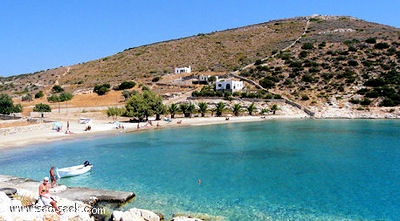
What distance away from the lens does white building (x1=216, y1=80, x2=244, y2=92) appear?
263 feet

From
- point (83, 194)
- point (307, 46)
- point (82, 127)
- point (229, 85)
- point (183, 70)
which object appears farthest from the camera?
point (183, 70)

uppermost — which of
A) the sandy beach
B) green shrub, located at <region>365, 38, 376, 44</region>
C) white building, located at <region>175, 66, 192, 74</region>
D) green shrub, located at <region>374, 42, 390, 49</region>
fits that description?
green shrub, located at <region>365, 38, 376, 44</region>

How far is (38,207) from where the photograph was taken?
47.6 feet

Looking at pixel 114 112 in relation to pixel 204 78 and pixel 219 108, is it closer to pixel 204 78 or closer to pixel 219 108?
pixel 219 108

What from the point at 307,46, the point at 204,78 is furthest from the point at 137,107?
the point at 307,46

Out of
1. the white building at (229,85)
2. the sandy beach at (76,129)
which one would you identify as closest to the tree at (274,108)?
the sandy beach at (76,129)

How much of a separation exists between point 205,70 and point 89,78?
3947 cm

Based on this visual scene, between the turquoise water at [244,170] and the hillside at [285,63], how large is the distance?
30.1 m

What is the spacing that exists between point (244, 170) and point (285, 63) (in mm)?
71886

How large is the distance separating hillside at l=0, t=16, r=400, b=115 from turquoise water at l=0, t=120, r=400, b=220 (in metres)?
30.1

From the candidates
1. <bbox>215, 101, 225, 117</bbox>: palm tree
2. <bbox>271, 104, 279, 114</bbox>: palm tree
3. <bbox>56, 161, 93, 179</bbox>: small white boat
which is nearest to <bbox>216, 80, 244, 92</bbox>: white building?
<bbox>215, 101, 225, 117</bbox>: palm tree

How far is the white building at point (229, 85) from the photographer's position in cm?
8014

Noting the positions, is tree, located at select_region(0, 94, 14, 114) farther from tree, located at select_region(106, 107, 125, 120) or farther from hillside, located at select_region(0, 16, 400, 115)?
hillside, located at select_region(0, 16, 400, 115)

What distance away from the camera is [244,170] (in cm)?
2719
